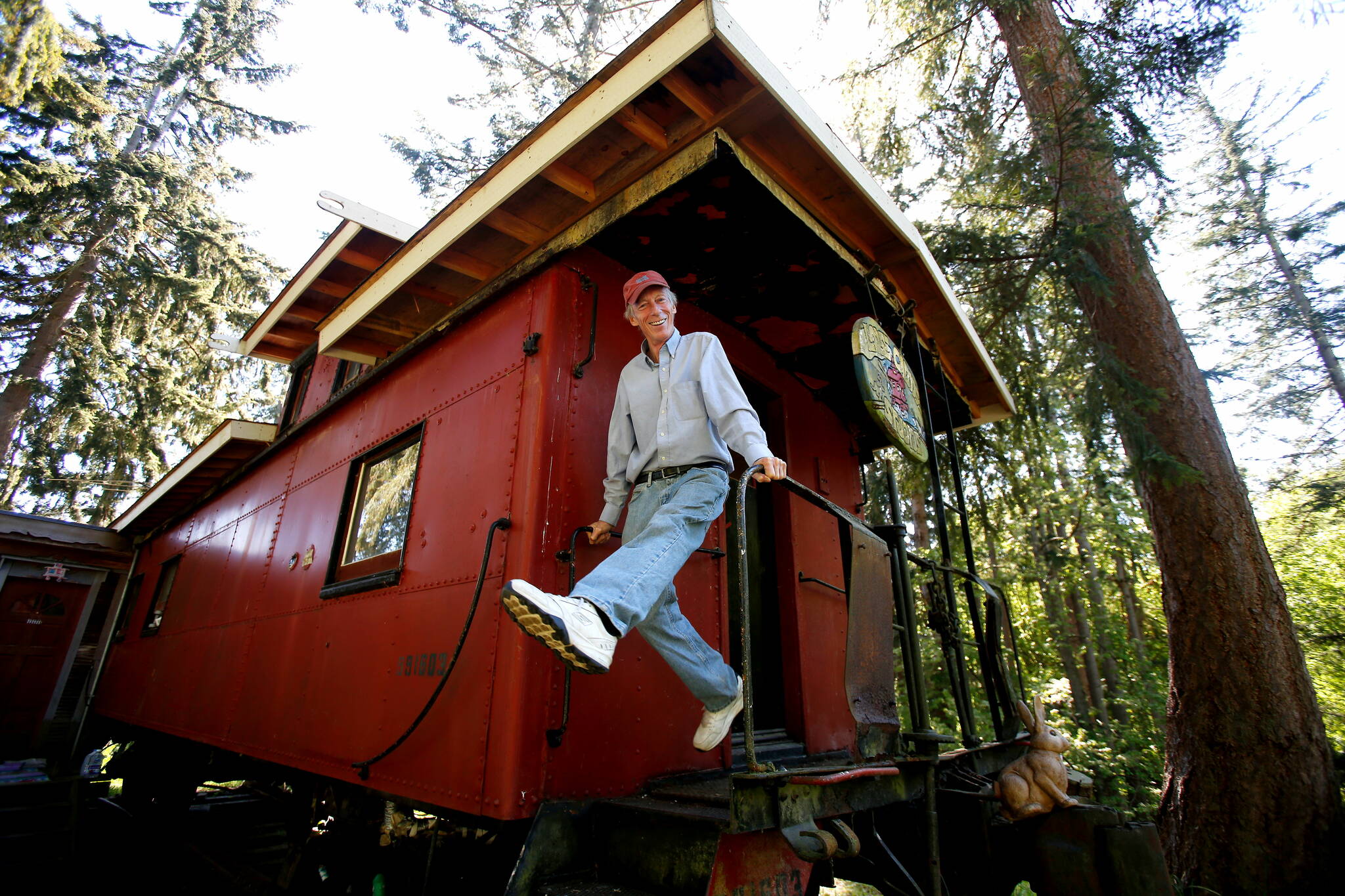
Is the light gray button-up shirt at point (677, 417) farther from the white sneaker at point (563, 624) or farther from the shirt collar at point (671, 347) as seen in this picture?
the white sneaker at point (563, 624)

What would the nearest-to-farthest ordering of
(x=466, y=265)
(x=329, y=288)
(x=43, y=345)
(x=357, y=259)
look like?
(x=466, y=265)
(x=357, y=259)
(x=329, y=288)
(x=43, y=345)

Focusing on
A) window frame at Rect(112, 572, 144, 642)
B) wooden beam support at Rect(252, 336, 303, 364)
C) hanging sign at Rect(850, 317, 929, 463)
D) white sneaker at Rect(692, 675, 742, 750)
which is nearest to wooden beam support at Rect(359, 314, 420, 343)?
hanging sign at Rect(850, 317, 929, 463)

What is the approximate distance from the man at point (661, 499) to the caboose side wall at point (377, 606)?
0.73 m

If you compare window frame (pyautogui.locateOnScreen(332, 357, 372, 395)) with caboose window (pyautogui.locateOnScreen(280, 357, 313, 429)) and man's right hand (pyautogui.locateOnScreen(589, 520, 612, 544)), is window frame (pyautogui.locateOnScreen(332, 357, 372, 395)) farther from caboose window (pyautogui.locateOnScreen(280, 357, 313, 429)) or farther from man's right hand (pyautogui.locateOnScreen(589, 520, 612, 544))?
man's right hand (pyautogui.locateOnScreen(589, 520, 612, 544))

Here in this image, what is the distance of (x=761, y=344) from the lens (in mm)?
4574

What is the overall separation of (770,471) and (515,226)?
2259 mm

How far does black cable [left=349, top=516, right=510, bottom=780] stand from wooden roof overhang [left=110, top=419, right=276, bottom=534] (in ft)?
15.7

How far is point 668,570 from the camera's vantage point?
2.09m

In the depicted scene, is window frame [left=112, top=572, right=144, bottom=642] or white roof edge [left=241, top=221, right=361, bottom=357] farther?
A: window frame [left=112, top=572, right=144, bottom=642]

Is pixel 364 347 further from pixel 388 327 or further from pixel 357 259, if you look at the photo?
pixel 357 259

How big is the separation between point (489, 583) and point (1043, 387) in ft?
19.2

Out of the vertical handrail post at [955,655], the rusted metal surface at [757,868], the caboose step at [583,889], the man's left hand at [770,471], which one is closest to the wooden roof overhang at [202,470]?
the caboose step at [583,889]

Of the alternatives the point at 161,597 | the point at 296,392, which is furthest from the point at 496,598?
the point at 161,597

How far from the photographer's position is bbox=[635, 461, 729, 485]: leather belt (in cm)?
246
